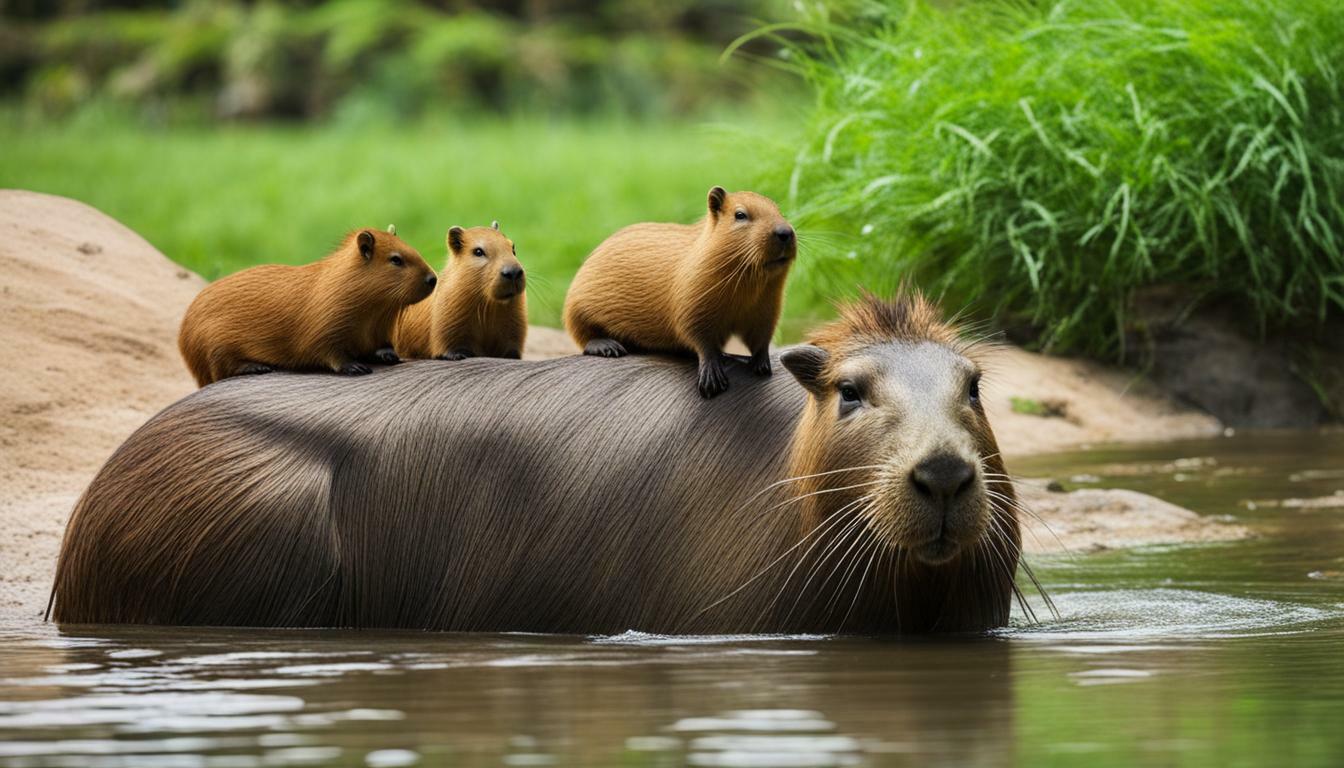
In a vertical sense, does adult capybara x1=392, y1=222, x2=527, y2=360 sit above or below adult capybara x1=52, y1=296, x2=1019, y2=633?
above

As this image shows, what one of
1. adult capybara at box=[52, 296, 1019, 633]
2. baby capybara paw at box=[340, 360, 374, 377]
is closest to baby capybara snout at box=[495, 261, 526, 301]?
adult capybara at box=[52, 296, 1019, 633]

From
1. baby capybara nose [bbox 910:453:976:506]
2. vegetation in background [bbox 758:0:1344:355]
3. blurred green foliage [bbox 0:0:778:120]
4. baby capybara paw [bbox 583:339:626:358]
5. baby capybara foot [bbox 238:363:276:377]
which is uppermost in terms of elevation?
blurred green foliage [bbox 0:0:778:120]

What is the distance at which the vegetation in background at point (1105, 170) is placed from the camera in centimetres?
1031

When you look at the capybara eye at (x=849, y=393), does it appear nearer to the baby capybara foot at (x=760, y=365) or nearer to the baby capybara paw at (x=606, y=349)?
the baby capybara foot at (x=760, y=365)

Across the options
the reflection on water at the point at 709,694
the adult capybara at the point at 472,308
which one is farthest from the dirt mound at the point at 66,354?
the reflection on water at the point at 709,694

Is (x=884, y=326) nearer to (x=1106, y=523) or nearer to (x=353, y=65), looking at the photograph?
(x=1106, y=523)

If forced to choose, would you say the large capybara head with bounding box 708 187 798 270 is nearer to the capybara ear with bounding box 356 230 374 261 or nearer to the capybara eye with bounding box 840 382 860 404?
the capybara eye with bounding box 840 382 860 404

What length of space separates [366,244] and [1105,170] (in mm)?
5810

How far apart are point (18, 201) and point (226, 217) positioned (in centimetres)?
600

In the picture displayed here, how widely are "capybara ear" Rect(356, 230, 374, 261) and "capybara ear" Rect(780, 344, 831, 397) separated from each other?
1377 mm

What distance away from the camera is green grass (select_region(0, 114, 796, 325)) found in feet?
44.4

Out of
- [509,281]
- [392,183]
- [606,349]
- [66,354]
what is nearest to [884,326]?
[606,349]

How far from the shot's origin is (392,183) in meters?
16.1

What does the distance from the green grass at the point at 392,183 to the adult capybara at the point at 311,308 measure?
18.3 feet
